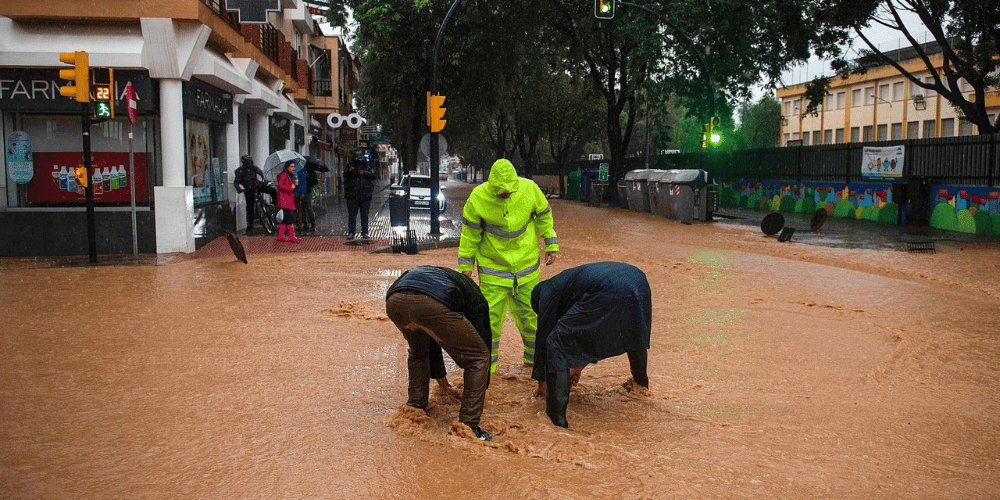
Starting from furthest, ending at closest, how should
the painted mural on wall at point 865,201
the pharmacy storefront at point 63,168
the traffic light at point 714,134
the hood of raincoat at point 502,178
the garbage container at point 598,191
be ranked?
1. the garbage container at point 598,191
2. the traffic light at point 714,134
3. the painted mural on wall at point 865,201
4. the pharmacy storefront at point 63,168
5. the hood of raincoat at point 502,178

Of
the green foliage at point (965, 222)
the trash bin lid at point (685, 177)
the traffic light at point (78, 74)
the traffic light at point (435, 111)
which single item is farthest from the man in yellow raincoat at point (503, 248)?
the trash bin lid at point (685, 177)

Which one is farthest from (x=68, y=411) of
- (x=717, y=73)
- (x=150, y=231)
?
(x=717, y=73)

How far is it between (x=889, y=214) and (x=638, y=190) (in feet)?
28.7

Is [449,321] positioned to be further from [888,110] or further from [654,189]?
[888,110]

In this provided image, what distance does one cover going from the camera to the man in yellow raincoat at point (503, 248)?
245 inches

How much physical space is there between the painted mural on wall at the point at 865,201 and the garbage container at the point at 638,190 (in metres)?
4.80

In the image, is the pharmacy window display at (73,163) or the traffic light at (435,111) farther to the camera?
the traffic light at (435,111)

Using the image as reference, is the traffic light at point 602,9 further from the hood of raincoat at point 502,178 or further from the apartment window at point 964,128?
the apartment window at point 964,128

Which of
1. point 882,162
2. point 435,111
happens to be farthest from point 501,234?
point 882,162

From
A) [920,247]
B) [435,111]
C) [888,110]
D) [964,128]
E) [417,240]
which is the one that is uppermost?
[888,110]

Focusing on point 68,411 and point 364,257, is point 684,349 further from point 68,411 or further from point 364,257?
point 364,257

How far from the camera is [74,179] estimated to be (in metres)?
15.3

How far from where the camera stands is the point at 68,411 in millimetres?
5504

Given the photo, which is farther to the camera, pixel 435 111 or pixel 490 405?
pixel 435 111
